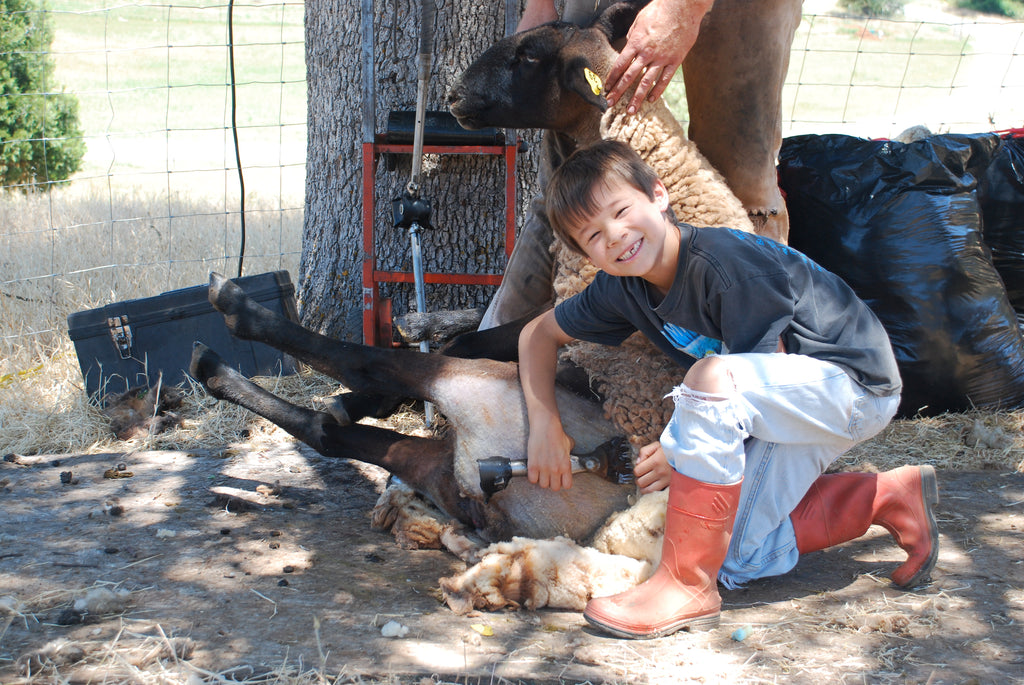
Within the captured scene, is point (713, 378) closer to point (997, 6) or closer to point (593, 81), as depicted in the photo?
point (593, 81)

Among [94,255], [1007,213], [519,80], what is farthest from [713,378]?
[94,255]

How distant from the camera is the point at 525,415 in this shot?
8.54ft

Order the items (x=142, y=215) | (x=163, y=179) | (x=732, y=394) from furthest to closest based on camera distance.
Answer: (x=163, y=179), (x=142, y=215), (x=732, y=394)

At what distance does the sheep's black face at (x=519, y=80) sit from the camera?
123 inches

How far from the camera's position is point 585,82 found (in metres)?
2.86

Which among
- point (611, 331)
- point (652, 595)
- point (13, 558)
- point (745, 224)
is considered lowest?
point (13, 558)

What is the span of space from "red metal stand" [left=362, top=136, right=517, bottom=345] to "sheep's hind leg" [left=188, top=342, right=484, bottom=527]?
77 centimetres

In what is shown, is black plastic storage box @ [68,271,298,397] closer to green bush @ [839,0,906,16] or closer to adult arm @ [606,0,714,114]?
adult arm @ [606,0,714,114]

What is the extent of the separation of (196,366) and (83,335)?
1.02 metres

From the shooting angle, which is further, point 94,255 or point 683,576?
point 94,255

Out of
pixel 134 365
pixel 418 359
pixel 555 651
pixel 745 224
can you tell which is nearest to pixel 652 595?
pixel 555 651

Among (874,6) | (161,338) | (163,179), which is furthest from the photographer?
(874,6)

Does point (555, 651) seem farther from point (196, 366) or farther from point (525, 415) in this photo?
point (196, 366)

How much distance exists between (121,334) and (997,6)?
47346 mm
